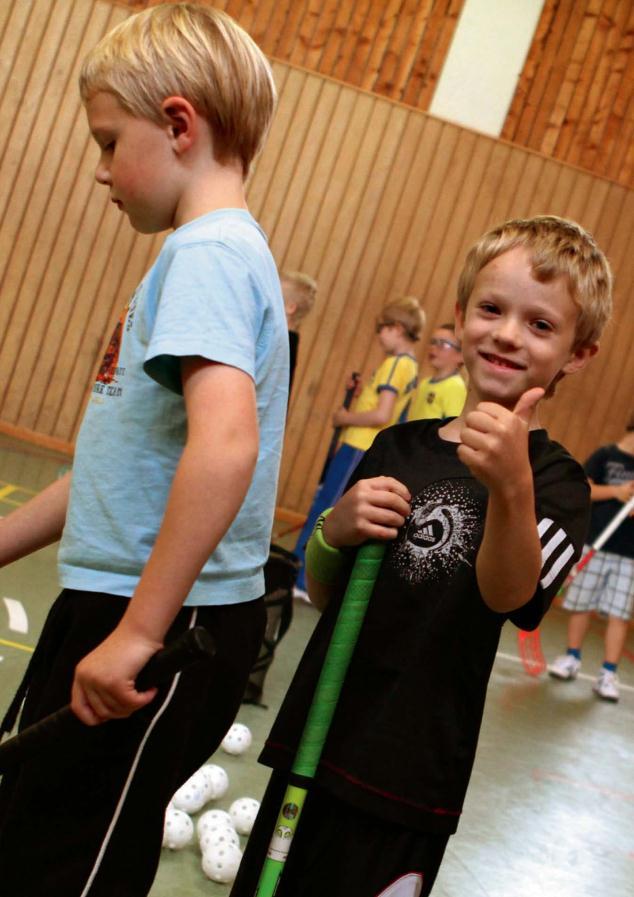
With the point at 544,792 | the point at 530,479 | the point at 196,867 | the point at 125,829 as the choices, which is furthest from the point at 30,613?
the point at 530,479

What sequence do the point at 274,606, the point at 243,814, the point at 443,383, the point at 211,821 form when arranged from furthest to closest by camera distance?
the point at 443,383
the point at 274,606
the point at 243,814
the point at 211,821

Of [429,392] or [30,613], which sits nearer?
[30,613]

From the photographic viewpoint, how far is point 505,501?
4.02ft

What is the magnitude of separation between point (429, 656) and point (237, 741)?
1.87m

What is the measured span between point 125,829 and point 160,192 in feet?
2.69

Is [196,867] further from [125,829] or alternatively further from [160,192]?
[160,192]

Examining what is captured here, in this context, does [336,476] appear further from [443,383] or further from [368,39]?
[368,39]

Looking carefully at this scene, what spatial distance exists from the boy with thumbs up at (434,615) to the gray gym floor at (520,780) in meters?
1.05

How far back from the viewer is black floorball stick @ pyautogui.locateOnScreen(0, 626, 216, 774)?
1.07 m

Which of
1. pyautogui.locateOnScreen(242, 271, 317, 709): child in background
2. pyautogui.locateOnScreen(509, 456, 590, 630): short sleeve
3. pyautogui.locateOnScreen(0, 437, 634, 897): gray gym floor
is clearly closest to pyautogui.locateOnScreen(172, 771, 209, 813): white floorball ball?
pyautogui.locateOnScreen(0, 437, 634, 897): gray gym floor

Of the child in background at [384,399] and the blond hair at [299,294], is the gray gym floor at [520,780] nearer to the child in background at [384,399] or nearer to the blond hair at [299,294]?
the child in background at [384,399]

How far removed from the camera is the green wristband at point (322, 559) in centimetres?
153

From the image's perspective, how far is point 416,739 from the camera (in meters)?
1.40

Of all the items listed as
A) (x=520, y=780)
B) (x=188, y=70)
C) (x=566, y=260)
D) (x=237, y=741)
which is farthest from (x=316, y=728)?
(x=520, y=780)
